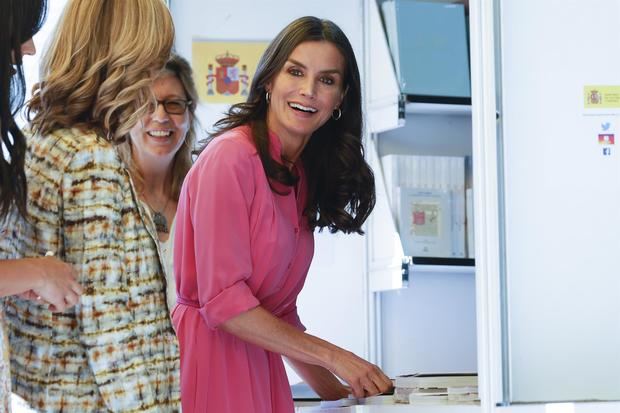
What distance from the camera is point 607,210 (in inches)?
95.0

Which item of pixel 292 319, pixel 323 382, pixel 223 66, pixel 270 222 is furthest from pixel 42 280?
pixel 223 66

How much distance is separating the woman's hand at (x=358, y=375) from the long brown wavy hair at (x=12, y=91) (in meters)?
0.88

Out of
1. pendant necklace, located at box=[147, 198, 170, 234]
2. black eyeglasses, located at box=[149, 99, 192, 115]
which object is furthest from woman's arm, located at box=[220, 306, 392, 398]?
black eyeglasses, located at box=[149, 99, 192, 115]

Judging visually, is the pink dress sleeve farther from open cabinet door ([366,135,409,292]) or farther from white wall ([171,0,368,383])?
white wall ([171,0,368,383])

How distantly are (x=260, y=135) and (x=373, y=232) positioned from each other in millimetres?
1276

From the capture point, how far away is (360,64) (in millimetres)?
3732

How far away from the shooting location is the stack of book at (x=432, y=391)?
92.3 inches

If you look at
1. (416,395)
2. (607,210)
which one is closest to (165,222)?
(416,395)

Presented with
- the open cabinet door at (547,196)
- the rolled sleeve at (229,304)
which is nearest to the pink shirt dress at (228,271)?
the rolled sleeve at (229,304)

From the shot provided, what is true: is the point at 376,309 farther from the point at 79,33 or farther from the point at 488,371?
the point at 79,33

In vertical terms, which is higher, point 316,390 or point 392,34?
point 392,34

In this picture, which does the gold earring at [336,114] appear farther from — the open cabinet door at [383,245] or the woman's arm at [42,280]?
the woman's arm at [42,280]

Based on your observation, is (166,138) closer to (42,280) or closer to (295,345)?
(295,345)

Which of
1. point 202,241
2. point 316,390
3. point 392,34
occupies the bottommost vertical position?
point 316,390
